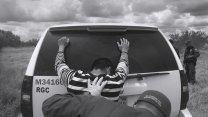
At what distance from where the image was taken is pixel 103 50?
148 inches

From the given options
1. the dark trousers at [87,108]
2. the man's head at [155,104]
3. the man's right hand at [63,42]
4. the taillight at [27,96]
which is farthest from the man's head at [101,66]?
the man's head at [155,104]

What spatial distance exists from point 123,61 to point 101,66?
0.97ft

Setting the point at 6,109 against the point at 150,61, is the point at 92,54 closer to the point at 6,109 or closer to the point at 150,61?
the point at 150,61

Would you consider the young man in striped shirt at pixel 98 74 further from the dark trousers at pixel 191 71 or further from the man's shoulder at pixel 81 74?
the dark trousers at pixel 191 71

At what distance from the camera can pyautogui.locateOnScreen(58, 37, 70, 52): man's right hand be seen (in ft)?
12.0

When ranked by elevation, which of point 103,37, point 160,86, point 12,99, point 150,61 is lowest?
point 12,99

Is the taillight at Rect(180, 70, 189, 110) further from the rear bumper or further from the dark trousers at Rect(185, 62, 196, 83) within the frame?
the dark trousers at Rect(185, 62, 196, 83)

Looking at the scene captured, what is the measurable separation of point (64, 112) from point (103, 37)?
1805 millimetres

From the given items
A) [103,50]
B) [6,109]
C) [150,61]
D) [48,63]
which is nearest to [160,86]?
[150,61]

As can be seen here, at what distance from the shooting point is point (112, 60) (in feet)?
12.3

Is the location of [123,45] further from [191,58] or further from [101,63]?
[191,58]

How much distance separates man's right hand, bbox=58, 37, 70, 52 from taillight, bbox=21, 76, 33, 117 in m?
0.44

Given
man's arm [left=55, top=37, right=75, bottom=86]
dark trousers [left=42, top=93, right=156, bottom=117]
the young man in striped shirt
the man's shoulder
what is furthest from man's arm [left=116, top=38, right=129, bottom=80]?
dark trousers [left=42, top=93, right=156, bottom=117]

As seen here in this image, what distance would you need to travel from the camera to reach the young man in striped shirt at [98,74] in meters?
3.30
